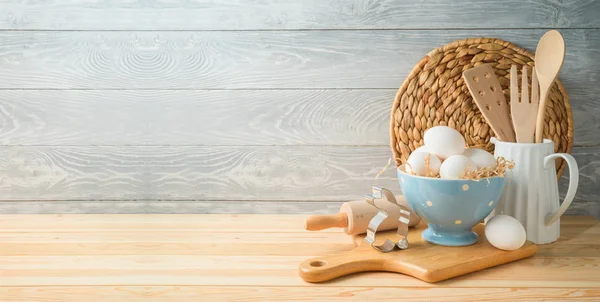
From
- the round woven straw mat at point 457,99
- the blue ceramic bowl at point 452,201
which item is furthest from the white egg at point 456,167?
the round woven straw mat at point 457,99

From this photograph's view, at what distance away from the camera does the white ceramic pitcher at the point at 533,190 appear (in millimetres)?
1005

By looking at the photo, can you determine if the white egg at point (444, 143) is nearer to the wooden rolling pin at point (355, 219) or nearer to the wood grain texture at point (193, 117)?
the wooden rolling pin at point (355, 219)

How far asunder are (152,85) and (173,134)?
0.35 feet

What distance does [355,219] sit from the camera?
3.40 feet

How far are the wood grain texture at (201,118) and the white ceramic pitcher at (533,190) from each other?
0.83 ft

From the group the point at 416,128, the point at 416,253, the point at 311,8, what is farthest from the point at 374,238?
the point at 311,8

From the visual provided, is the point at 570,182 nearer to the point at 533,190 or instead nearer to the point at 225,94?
the point at 533,190

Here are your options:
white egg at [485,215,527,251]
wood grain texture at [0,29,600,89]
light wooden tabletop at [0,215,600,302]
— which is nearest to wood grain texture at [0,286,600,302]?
light wooden tabletop at [0,215,600,302]

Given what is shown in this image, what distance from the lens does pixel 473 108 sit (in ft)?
3.92

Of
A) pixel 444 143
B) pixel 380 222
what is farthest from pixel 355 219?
pixel 444 143

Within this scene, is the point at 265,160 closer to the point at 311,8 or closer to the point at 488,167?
the point at 311,8

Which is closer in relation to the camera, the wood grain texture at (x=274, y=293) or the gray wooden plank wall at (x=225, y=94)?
the wood grain texture at (x=274, y=293)

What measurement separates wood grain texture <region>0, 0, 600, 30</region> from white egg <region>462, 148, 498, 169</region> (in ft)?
1.09

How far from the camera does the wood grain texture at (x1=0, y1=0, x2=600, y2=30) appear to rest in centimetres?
119
